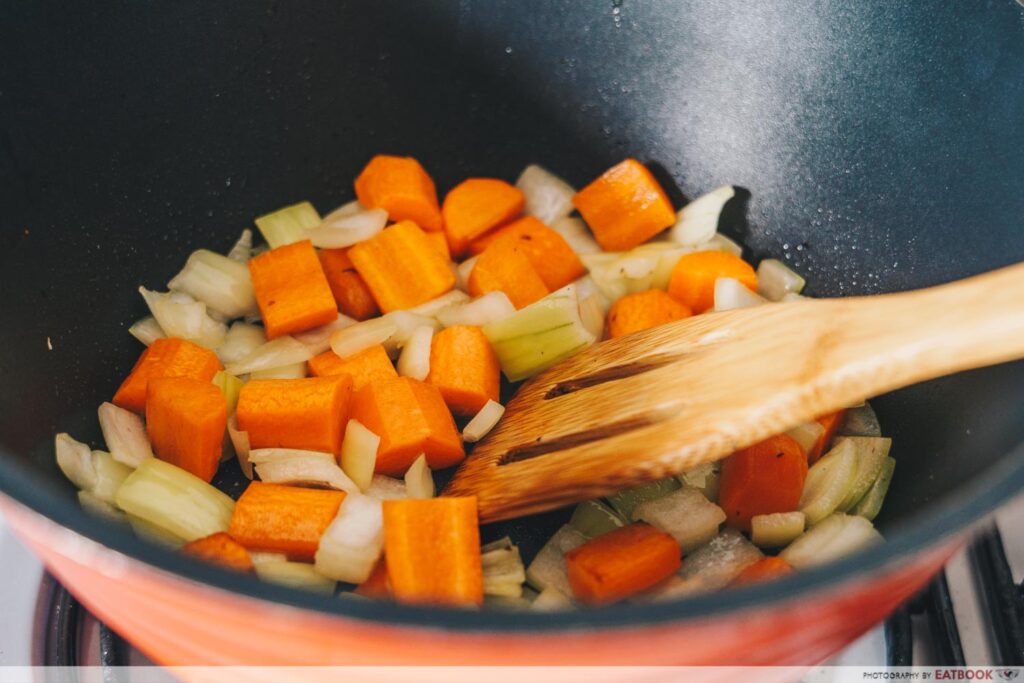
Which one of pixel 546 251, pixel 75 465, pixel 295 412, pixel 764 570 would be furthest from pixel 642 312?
pixel 75 465

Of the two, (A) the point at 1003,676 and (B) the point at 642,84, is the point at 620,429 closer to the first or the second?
(A) the point at 1003,676

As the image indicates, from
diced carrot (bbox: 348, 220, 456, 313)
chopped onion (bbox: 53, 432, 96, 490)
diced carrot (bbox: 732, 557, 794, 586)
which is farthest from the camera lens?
diced carrot (bbox: 348, 220, 456, 313)

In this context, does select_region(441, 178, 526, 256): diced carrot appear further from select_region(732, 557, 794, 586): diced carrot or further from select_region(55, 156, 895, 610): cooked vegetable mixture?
select_region(732, 557, 794, 586): diced carrot

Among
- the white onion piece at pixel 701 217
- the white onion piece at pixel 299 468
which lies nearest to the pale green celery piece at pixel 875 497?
the white onion piece at pixel 701 217

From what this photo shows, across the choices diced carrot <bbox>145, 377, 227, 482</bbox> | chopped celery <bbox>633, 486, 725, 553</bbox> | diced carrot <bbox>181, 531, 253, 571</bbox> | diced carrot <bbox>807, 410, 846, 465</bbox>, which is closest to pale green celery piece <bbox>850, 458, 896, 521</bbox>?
diced carrot <bbox>807, 410, 846, 465</bbox>

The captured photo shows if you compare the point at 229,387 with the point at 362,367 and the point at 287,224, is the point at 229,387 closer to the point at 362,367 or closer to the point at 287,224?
the point at 362,367

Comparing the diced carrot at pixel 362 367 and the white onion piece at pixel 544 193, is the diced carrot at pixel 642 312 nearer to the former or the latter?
the white onion piece at pixel 544 193
